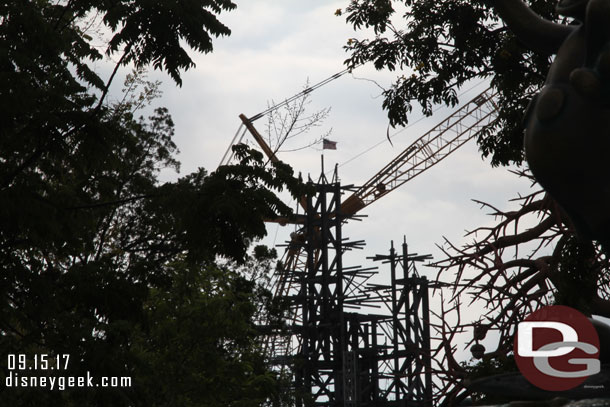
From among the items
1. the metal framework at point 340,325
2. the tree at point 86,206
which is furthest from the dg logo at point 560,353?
the metal framework at point 340,325

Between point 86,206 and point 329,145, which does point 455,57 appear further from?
point 329,145

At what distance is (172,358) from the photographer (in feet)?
65.9

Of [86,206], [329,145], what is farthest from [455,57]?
[329,145]

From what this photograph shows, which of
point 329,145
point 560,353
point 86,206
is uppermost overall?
point 329,145

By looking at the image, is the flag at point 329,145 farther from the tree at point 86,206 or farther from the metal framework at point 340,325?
the tree at point 86,206

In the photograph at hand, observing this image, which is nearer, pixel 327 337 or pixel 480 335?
pixel 480 335

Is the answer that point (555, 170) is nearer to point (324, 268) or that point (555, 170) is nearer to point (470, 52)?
point (470, 52)

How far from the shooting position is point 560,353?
686 centimetres

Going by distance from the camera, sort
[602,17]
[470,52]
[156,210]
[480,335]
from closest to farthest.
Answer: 1. [602,17]
2. [480,335]
3. [156,210]
4. [470,52]

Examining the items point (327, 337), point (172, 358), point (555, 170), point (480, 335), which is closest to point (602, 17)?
point (555, 170)

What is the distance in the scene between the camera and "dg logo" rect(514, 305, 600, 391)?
656 cm

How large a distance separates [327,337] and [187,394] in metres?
11.7

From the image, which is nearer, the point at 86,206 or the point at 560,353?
the point at 560,353

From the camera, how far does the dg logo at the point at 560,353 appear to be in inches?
258
